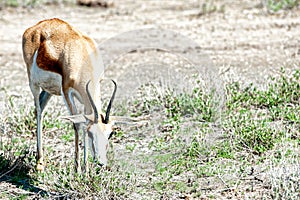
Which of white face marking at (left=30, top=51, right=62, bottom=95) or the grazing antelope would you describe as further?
white face marking at (left=30, top=51, right=62, bottom=95)

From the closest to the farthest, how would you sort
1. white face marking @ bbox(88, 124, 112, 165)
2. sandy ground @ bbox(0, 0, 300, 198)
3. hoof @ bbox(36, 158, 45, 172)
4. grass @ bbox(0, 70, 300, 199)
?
white face marking @ bbox(88, 124, 112, 165)
grass @ bbox(0, 70, 300, 199)
hoof @ bbox(36, 158, 45, 172)
sandy ground @ bbox(0, 0, 300, 198)

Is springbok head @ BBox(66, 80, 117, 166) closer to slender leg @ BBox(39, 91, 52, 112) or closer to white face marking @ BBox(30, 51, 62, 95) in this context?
white face marking @ BBox(30, 51, 62, 95)

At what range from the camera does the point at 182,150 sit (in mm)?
6367

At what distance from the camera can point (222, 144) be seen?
6336 mm

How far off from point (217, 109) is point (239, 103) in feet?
1.51

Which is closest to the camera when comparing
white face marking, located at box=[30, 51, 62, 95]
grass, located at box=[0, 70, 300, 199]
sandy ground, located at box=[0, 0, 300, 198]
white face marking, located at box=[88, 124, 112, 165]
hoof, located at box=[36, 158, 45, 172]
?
white face marking, located at box=[88, 124, 112, 165]

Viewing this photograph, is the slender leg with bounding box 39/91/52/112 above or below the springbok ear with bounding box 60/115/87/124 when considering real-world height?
below

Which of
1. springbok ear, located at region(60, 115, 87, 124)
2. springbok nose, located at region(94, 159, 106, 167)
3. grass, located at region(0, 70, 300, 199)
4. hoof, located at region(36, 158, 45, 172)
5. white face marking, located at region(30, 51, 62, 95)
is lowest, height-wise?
hoof, located at region(36, 158, 45, 172)

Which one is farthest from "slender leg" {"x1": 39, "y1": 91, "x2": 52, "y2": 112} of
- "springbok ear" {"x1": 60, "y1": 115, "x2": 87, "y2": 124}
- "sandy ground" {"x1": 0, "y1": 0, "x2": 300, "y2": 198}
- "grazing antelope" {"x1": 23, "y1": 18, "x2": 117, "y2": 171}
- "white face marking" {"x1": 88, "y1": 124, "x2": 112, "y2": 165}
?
"white face marking" {"x1": 88, "y1": 124, "x2": 112, "y2": 165}

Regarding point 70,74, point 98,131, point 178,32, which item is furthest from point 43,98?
point 178,32

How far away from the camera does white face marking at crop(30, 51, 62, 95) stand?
588 centimetres

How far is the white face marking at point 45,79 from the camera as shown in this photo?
5875 millimetres

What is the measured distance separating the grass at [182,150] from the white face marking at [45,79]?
69 centimetres

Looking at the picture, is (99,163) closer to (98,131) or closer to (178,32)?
(98,131)
